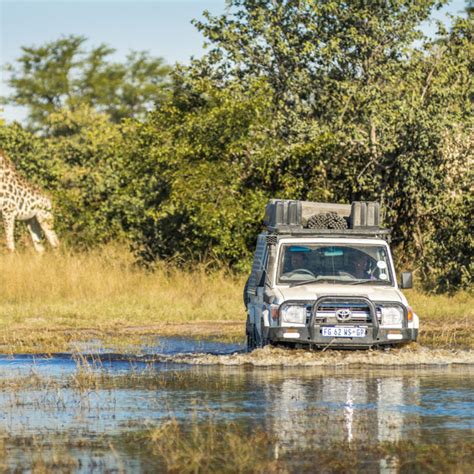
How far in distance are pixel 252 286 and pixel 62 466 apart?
7.58 m

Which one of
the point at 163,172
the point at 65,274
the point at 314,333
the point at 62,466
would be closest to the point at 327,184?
the point at 163,172

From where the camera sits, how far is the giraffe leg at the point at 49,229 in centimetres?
2952

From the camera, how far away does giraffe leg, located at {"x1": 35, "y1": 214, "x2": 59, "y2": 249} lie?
29.5 meters

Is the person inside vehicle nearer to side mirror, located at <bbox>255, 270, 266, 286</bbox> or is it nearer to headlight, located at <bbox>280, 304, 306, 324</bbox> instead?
side mirror, located at <bbox>255, 270, 266, 286</bbox>

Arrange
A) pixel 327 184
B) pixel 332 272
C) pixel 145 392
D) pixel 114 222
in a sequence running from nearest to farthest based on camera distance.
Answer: pixel 145 392 → pixel 332 272 → pixel 327 184 → pixel 114 222

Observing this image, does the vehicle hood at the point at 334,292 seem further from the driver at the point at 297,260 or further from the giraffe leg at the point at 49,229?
the giraffe leg at the point at 49,229

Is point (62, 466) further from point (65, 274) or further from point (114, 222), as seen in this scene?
point (114, 222)

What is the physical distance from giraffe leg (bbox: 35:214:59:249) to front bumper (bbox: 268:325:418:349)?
1569cm

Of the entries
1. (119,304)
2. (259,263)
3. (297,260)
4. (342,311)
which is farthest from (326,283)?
(119,304)

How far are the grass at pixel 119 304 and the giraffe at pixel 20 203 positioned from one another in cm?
158

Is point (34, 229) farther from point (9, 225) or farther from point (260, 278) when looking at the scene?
point (260, 278)

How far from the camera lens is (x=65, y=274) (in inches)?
981

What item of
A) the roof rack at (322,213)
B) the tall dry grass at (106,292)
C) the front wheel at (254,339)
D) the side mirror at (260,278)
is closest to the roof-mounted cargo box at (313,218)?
the roof rack at (322,213)

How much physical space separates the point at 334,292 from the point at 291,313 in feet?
1.91
